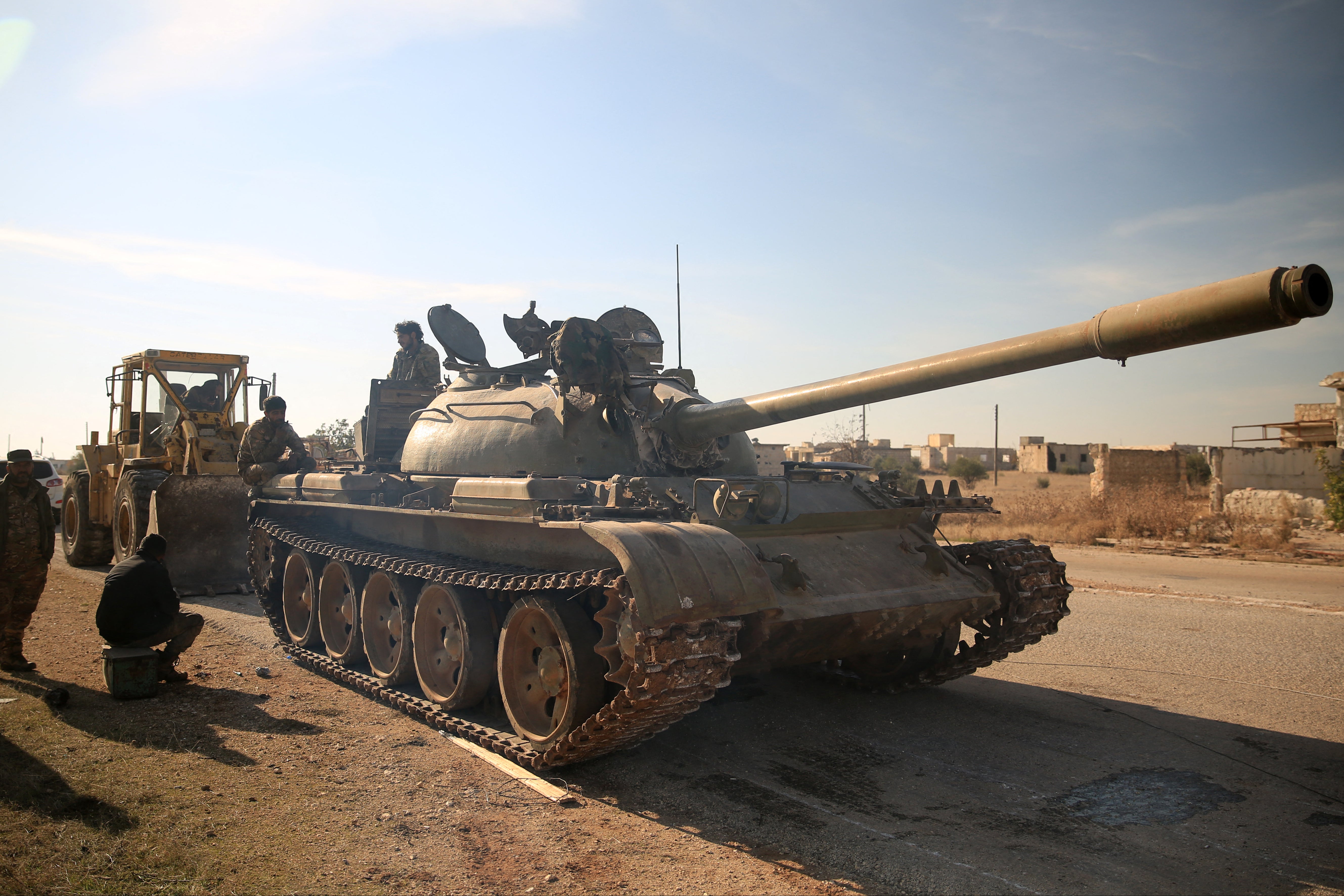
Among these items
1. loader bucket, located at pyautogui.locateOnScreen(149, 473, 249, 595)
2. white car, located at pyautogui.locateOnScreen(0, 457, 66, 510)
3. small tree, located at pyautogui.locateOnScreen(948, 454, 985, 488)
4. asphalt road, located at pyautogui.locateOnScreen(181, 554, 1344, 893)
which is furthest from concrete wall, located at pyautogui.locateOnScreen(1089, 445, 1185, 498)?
white car, located at pyautogui.locateOnScreen(0, 457, 66, 510)

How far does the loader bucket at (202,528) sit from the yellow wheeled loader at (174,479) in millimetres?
11

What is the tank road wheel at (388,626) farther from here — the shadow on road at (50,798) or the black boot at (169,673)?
the shadow on road at (50,798)

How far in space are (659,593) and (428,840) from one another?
5.72 ft

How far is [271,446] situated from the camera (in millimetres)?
10266

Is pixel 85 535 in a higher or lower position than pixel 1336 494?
lower

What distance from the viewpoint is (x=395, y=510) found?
760 cm

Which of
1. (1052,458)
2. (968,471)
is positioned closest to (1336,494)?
(968,471)

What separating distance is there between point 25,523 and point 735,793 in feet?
22.3

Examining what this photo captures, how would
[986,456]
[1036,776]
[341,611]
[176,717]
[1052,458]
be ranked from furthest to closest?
[986,456] → [1052,458] → [341,611] → [176,717] → [1036,776]

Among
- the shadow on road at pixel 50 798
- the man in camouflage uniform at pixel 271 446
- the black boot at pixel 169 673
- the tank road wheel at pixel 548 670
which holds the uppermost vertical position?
the man in camouflage uniform at pixel 271 446

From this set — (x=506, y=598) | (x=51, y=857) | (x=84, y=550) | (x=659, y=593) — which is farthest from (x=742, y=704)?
(x=84, y=550)

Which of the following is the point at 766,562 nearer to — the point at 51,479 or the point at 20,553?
the point at 20,553

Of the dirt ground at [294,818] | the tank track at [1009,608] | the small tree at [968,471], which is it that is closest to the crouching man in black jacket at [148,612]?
the dirt ground at [294,818]

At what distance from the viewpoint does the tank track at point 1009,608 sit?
733cm
